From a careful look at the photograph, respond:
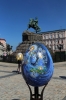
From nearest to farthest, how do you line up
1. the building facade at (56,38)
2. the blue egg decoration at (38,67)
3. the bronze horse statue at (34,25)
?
1. the blue egg decoration at (38,67)
2. the bronze horse statue at (34,25)
3. the building facade at (56,38)

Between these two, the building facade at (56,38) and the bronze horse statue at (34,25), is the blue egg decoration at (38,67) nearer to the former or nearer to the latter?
the bronze horse statue at (34,25)

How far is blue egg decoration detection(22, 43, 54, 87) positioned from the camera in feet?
15.8

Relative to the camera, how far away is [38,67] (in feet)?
15.8

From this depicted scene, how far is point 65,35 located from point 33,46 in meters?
109

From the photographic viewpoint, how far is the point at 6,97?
7352 mm

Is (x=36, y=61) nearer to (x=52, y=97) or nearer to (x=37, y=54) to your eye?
(x=37, y=54)

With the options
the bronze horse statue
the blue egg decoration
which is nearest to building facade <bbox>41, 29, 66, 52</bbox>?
the bronze horse statue

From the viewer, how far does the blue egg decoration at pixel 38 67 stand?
4.82 m

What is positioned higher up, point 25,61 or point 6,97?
point 25,61

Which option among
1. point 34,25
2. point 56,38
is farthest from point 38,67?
point 56,38

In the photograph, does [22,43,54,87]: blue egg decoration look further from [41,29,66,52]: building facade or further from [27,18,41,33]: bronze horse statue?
[41,29,66,52]: building facade

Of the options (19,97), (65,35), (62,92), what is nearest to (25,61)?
(19,97)

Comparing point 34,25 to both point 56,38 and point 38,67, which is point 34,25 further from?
point 56,38

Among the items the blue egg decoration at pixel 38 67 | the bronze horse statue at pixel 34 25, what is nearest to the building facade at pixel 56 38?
the bronze horse statue at pixel 34 25
